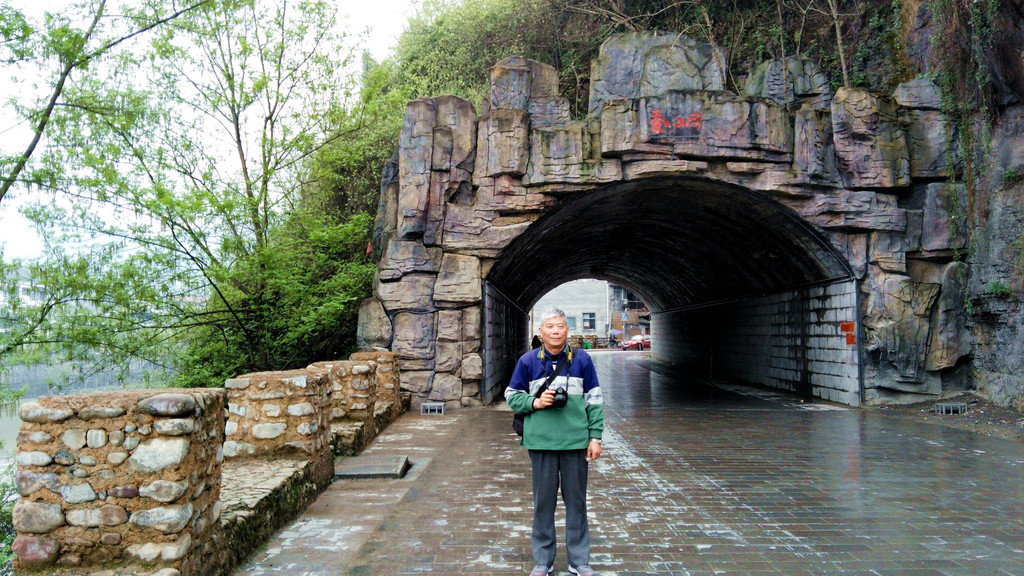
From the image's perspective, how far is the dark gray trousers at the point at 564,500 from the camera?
4.24m

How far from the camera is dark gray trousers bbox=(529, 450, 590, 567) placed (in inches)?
167

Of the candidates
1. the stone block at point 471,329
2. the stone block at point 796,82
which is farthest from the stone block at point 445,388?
the stone block at point 796,82

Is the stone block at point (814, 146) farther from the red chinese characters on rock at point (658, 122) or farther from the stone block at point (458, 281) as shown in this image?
the stone block at point (458, 281)

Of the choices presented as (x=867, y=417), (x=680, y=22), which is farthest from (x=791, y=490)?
(x=680, y=22)

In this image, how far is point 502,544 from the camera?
5.01 meters

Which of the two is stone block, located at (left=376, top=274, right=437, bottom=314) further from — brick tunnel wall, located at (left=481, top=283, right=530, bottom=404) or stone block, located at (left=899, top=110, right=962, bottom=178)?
stone block, located at (left=899, top=110, right=962, bottom=178)

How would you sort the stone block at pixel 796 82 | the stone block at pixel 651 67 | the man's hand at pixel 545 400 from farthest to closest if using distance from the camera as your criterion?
the stone block at pixel 796 82
the stone block at pixel 651 67
the man's hand at pixel 545 400

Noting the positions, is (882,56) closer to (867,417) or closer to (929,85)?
(929,85)

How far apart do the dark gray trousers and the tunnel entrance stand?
10276 mm

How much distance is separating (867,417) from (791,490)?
6960mm

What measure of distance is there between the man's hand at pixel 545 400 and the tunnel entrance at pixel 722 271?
10.3 meters

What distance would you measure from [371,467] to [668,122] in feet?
31.1

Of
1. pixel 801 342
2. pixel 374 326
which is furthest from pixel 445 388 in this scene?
pixel 801 342

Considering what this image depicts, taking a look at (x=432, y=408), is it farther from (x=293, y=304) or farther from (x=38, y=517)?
(x=38, y=517)
